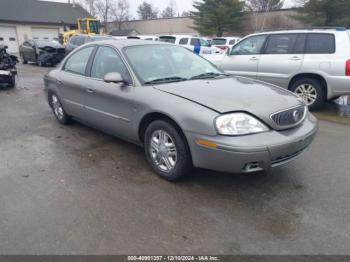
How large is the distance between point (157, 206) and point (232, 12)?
32863mm

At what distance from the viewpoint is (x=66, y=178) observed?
3742mm

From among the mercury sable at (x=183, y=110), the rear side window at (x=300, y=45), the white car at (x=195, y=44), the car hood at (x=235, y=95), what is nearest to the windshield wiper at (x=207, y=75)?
the mercury sable at (x=183, y=110)

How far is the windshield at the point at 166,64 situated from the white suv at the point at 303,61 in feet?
10.1

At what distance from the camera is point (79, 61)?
511 cm

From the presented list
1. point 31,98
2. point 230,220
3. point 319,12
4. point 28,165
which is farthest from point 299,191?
point 319,12

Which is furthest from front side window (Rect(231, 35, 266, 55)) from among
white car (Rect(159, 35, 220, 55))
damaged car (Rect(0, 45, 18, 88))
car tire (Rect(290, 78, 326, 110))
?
white car (Rect(159, 35, 220, 55))

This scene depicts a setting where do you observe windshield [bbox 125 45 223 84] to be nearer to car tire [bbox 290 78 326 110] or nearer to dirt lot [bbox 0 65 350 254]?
dirt lot [bbox 0 65 350 254]

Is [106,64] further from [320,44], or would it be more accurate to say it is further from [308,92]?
[320,44]

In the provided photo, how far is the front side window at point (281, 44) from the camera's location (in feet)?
23.2

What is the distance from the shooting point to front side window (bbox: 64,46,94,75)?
4.89 metres

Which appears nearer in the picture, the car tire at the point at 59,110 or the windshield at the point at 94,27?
the car tire at the point at 59,110

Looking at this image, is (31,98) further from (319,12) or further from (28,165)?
(319,12)

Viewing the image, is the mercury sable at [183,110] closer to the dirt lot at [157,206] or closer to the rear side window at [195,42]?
the dirt lot at [157,206]

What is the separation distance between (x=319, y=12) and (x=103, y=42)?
25.4 meters
